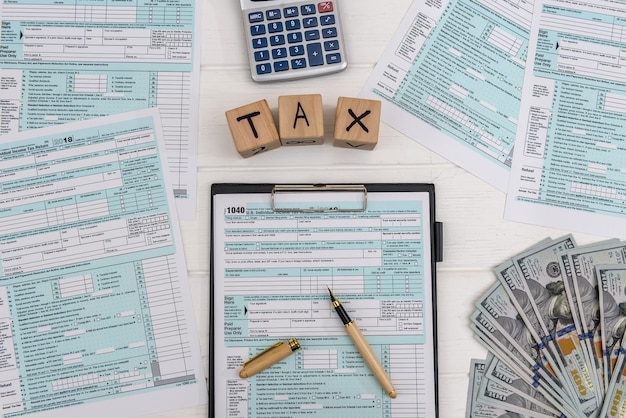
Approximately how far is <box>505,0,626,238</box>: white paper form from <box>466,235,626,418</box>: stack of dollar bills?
5cm

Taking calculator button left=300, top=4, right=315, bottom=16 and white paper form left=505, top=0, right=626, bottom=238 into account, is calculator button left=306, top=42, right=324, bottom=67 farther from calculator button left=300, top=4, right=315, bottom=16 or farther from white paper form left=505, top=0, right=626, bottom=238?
white paper form left=505, top=0, right=626, bottom=238

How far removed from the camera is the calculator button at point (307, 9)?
811mm

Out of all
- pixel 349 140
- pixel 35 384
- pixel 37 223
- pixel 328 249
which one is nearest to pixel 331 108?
pixel 349 140

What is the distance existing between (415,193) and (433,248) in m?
0.08

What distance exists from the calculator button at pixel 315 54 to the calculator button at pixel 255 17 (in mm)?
77

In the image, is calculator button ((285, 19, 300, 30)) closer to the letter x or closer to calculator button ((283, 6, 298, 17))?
calculator button ((283, 6, 298, 17))

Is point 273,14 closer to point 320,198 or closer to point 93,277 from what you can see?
point 320,198

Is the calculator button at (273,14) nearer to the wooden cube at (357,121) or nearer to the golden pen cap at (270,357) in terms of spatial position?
the wooden cube at (357,121)

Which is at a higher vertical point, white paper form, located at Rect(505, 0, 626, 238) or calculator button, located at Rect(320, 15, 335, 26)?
calculator button, located at Rect(320, 15, 335, 26)

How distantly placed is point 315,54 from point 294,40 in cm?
4

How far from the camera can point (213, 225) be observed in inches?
31.5

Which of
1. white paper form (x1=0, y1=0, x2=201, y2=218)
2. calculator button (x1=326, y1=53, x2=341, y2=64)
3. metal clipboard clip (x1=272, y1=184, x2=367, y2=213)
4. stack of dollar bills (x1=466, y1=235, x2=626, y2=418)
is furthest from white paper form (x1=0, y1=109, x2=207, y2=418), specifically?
stack of dollar bills (x1=466, y1=235, x2=626, y2=418)

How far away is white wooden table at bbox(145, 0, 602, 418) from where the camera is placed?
795 millimetres

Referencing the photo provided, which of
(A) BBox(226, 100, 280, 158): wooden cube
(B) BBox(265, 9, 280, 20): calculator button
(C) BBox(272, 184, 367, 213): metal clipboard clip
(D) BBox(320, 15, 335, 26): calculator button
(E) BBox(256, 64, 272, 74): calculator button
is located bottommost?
(C) BBox(272, 184, 367, 213): metal clipboard clip
